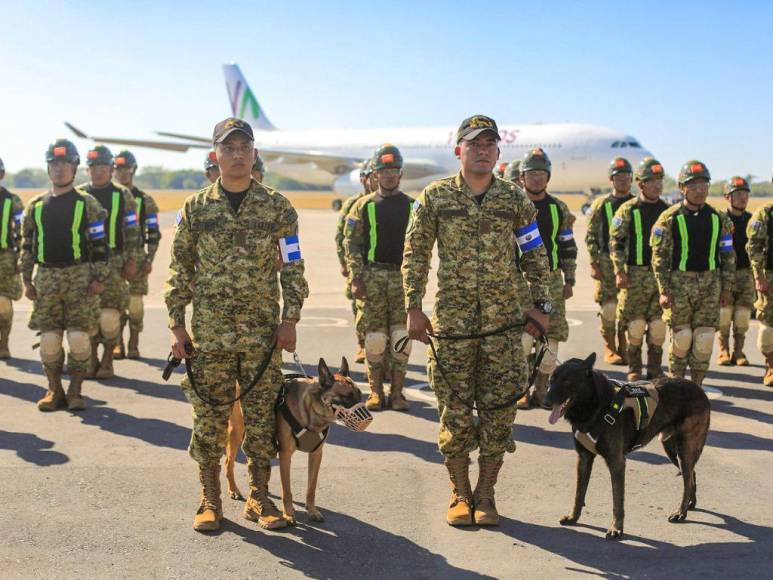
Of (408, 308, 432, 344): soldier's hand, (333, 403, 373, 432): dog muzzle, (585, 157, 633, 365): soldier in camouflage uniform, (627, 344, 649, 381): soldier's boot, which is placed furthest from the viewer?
(585, 157, 633, 365): soldier in camouflage uniform

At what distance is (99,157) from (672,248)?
553cm

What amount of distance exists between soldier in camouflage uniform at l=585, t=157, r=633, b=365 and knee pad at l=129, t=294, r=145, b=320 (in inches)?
203

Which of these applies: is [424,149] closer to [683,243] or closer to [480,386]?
[683,243]

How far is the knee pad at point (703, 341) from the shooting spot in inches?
302

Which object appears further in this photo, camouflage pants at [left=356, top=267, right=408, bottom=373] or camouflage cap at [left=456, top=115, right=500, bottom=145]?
camouflage pants at [left=356, top=267, right=408, bottom=373]

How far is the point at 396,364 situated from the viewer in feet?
26.3

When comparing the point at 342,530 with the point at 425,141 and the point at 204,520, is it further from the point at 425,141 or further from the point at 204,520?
the point at 425,141

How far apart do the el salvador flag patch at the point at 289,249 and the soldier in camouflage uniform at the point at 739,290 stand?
653 cm

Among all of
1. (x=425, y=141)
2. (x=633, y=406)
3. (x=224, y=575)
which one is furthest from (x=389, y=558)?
(x=425, y=141)

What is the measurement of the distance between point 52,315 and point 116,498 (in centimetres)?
276

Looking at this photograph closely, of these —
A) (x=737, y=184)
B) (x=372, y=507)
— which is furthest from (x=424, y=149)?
(x=372, y=507)

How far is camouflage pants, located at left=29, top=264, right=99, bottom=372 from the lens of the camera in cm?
771

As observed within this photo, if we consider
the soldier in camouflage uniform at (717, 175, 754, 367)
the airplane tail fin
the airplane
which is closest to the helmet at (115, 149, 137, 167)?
the soldier in camouflage uniform at (717, 175, 754, 367)

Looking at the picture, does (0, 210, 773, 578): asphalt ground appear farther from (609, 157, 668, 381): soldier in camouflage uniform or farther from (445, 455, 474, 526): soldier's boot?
(609, 157, 668, 381): soldier in camouflage uniform
